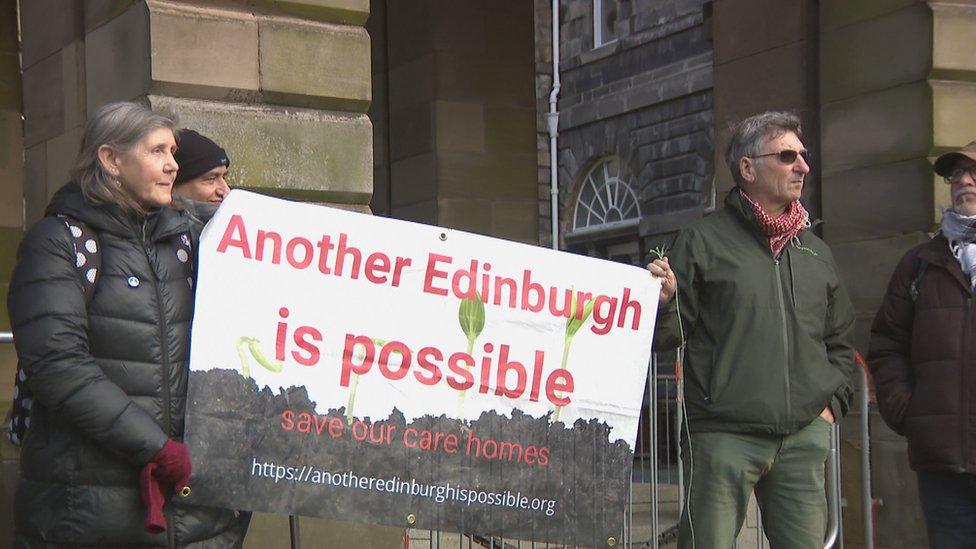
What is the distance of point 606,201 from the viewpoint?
2667 centimetres

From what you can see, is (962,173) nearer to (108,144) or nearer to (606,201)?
(108,144)

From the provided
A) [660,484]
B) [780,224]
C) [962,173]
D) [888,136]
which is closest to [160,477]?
[780,224]

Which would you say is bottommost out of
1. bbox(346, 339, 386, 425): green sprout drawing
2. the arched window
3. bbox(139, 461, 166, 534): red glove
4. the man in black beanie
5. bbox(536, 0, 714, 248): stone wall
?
bbox(139, 461, 166, 534): red glove

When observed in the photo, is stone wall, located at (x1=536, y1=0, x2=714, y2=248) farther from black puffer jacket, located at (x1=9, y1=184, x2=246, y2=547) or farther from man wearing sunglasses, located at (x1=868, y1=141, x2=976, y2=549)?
black puffer jacket, located at (x1=9, y1=184, x2=246, y2=547)

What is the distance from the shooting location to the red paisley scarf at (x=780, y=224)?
460 cm

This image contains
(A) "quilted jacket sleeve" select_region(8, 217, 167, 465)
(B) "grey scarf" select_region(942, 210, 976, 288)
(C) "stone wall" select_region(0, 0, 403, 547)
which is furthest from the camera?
(C) "stone wall" select_region(0, 0, 403, 547)

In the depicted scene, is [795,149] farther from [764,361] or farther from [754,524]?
[754,524]

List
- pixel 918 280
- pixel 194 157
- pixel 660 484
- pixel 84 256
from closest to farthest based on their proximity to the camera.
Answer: pixel 84 256, pixel 194 157, pixel 918 280, pixel 660 484

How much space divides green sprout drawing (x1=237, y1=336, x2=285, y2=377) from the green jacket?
144 cm

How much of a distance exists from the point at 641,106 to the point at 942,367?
2003 centimetres

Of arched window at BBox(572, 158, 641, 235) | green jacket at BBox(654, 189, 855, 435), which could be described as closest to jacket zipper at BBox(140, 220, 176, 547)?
green jacket at BBox(654, 189, 855, 435)

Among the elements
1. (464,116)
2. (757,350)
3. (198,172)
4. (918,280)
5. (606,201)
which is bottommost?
(757,350)

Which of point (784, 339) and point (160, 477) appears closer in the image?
point (160, 477)

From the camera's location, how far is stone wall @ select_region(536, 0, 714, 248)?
912 inches
